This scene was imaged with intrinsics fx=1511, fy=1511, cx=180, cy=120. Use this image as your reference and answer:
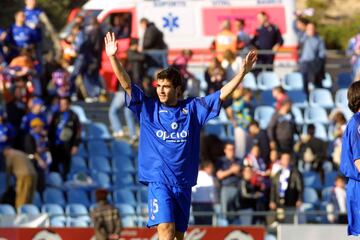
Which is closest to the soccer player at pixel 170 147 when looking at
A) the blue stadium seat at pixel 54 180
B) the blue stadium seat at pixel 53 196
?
the blue stadium seat at pixel 53 196

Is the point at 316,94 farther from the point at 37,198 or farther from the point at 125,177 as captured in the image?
the point at 37,198

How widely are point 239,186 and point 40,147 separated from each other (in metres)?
3.21

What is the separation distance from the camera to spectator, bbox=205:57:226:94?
25.2 m

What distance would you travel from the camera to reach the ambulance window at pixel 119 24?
27995 mm

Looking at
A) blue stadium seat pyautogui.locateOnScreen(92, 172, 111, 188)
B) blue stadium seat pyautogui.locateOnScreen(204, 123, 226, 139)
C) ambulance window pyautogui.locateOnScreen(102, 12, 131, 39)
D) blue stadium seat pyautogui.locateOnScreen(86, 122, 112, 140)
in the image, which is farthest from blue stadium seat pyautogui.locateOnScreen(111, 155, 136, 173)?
ambulance window pyautogui.locateOnScreen(102, 12, 131, 39)

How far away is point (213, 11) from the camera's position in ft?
97.5

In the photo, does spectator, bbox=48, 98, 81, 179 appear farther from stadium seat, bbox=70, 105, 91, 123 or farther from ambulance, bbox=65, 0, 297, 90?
ambulance, bbox=65, 0, 297, 90

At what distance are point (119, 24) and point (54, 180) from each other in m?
5.95

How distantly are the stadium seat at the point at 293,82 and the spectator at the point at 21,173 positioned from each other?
5891mm

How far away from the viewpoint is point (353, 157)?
13.7 metres

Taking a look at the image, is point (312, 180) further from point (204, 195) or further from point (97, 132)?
point (97, 132)

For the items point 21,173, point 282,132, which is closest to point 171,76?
point 21,173

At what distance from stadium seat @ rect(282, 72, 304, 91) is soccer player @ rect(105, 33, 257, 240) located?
12.5 metres

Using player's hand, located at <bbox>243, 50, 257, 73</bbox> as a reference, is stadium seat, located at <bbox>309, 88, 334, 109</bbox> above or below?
below
